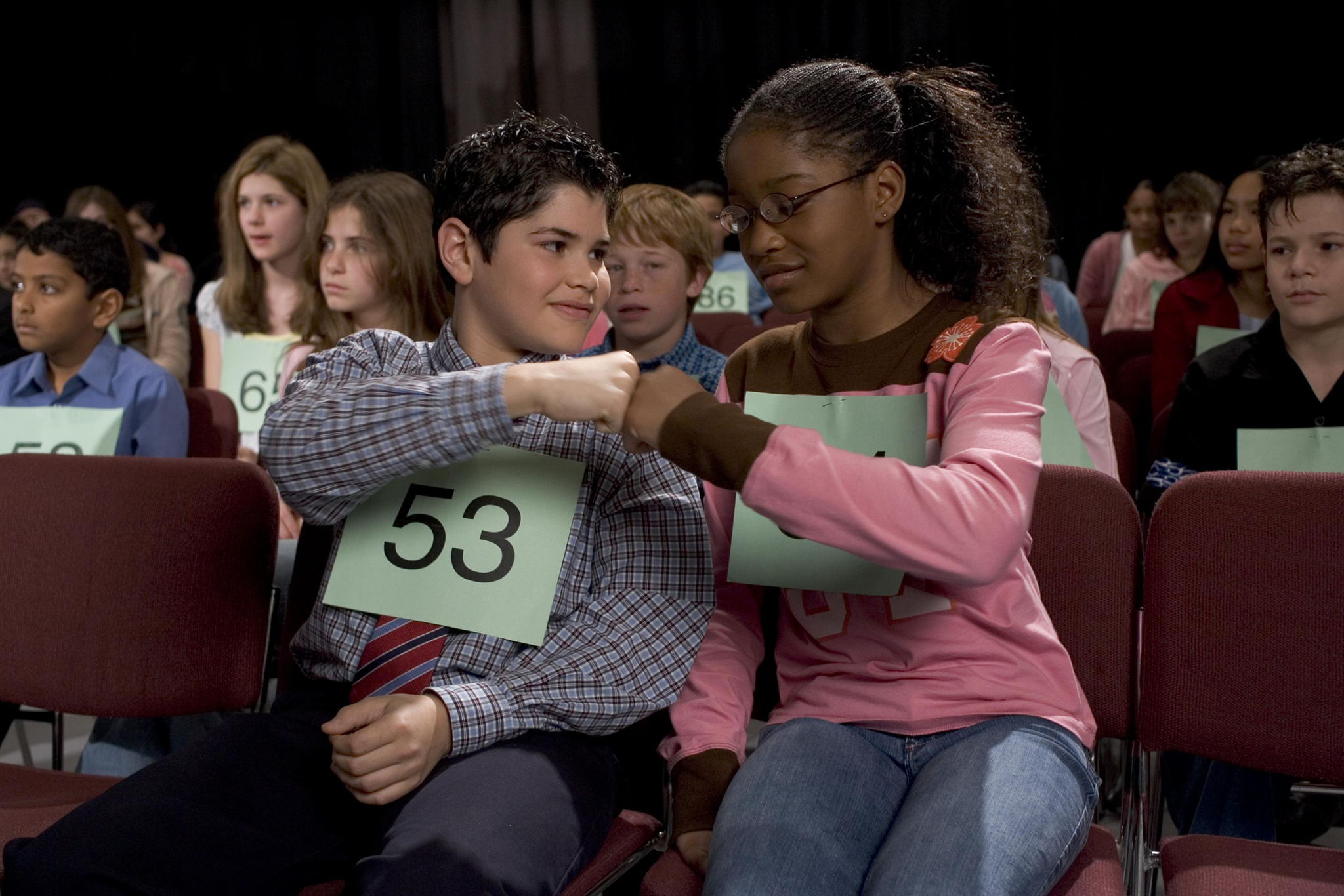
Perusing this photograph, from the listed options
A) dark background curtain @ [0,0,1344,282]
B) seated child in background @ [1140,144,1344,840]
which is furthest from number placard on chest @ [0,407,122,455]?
dark background curtain @ [0,0,1344,282]

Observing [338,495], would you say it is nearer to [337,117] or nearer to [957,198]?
[957,198]

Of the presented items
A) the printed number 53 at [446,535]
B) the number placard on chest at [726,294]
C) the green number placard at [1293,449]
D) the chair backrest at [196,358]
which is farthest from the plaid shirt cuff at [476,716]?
the number placard on chest at [726,294]

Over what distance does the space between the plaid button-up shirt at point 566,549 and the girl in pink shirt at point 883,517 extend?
0.27ft

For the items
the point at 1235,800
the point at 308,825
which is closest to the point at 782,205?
the point at 308,825

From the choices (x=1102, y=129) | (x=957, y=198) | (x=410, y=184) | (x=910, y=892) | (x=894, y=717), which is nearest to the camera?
(x=910, y=892)

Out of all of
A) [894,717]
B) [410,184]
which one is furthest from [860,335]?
[410,184]

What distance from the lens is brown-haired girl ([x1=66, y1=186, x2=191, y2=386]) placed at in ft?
13.3

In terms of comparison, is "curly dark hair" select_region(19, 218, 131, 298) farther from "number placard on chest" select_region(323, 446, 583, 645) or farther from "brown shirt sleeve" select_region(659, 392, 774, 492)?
"brown shirt sleeve" select_region(659, 392, 774, 492)

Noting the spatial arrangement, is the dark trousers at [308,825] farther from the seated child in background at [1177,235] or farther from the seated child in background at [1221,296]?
the seated child in background at [1177,235]

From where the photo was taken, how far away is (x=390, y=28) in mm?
7867

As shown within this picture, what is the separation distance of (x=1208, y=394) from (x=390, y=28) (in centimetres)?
695

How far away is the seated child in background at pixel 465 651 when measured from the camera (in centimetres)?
116

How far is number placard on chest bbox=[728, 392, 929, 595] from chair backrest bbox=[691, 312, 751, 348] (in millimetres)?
2752

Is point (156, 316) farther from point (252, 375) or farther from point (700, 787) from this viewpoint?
point (700, 787)
